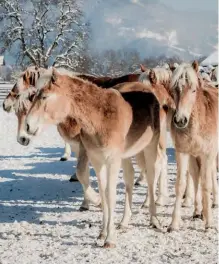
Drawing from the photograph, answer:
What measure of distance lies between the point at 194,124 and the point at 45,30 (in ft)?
128

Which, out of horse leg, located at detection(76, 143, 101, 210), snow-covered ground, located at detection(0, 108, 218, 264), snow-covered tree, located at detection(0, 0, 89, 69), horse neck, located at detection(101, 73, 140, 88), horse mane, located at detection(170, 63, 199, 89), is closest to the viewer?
snow-covered ground, located at detection(0, 108, 218, 264)

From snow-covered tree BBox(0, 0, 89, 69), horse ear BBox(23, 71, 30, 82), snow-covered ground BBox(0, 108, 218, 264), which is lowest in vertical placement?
snow-covered ground BBox(0, 108, 218, 264)

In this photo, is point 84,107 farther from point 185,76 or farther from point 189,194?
point 189,194

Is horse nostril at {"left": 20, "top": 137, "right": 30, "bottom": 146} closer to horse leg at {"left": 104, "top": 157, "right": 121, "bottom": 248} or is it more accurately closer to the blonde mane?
horse leg at {"left": 104, "top": 157, "right": 121, "bottom": 248}

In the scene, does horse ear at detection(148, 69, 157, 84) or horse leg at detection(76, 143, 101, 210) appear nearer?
horse leg at detection(76, 143, 101, 210)

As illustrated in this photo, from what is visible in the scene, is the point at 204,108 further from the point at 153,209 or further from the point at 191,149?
the point at 153,209

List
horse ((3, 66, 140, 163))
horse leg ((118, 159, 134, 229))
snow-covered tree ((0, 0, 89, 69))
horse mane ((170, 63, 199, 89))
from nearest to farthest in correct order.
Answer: horse mane ((170, 63, 199, 89)), horse leg ((118, 159, 134, 229)), horse ((3, 66, 140, 163)), snow-covered tree ((0, 0, 89, 69))

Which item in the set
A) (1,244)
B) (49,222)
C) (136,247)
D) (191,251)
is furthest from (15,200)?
(191,251)

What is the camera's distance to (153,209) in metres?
6.76

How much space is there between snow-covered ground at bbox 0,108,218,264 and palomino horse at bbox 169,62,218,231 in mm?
537

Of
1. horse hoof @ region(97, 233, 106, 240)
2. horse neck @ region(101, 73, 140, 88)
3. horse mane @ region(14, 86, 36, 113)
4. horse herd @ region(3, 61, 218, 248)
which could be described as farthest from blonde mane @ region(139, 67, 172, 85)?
horse hoof @ region(97, 233, 106, 240)

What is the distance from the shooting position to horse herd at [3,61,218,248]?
5707 millimetres

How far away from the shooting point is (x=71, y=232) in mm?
6547

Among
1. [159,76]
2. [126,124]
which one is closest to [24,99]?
[159,76]
